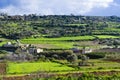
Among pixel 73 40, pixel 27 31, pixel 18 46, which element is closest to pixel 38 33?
pixel 27 31

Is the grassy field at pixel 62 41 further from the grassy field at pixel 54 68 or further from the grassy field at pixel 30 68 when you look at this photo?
the grassy field at pixel 30 68

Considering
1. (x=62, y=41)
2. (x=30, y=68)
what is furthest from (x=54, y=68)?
(x=62, y=41)

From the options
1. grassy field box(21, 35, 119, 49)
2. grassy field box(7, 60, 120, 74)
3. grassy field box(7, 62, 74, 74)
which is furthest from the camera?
grassy field box(21, 35, 119, 49)

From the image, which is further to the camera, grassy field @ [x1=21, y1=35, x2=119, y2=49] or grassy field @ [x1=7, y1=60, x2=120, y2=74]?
grassy field @ [x1=21, y1=35, x2=119, y2=49]

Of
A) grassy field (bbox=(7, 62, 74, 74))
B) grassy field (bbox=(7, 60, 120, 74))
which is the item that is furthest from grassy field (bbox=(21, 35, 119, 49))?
grassy field (bbox=(7, 62, 74, 74))

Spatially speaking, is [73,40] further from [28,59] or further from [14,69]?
[14,69]

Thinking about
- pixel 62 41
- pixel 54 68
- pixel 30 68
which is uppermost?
pixel 30 68

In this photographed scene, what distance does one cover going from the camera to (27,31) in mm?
118688

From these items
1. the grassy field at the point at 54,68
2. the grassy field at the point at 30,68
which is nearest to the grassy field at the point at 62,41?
the grassy field at the point at 54,68

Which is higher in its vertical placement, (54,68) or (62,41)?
(54,68)

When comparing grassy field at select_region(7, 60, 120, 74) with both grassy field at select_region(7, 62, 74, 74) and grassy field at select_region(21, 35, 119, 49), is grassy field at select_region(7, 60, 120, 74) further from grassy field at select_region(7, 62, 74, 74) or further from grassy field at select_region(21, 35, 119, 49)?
grassy field at select_region(21, 35, 119, 49)

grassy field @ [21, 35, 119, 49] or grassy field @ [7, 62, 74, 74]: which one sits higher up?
grassy field @ [7, 62, 74, 74]

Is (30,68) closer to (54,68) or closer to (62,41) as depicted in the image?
(54,68)

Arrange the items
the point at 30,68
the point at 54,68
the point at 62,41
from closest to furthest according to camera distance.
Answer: the point at 30,68 → the point at 54,68 → the point at 62,41
